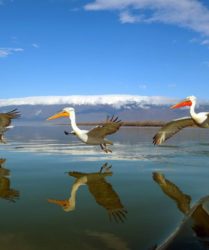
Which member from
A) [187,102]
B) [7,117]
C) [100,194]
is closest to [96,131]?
[187,102]

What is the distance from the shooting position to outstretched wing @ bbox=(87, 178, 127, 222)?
24.3 feet

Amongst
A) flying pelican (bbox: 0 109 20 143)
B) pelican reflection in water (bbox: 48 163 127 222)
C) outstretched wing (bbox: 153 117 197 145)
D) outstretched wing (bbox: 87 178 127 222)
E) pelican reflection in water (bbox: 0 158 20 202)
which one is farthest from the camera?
flying pelican (bbox: 0 109 20 143)

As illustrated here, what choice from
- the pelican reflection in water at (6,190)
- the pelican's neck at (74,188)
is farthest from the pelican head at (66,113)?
the pelican's neck at (74,188)

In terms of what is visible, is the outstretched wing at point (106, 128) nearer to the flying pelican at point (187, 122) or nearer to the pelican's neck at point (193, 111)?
the flying pelican at point (187, 122)

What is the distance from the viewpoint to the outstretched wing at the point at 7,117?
613 inches

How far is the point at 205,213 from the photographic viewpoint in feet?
24.4

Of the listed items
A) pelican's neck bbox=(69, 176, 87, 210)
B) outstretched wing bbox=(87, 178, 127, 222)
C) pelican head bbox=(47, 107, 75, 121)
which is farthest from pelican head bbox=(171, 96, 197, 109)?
pelican's neck bbox=(69, 176, 87, 210)

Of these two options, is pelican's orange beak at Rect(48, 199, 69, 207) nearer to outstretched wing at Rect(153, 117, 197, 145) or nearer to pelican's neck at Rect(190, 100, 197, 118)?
outstretched wing at Rect(153, 117, 197, 145)

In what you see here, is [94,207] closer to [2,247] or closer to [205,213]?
[205,213]

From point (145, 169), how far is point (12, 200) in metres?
5.72

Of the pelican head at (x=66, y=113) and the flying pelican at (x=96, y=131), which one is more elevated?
the pelican head at (x=66, y=113)

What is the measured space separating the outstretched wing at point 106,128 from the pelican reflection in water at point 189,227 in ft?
12.1

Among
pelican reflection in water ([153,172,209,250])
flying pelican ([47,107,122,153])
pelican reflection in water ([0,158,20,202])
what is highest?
flying pelican ([47,107,122,153])

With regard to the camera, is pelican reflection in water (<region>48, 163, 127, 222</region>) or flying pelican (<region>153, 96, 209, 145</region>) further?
flying pelican (<region>153, 96, 209, 145</region>)
